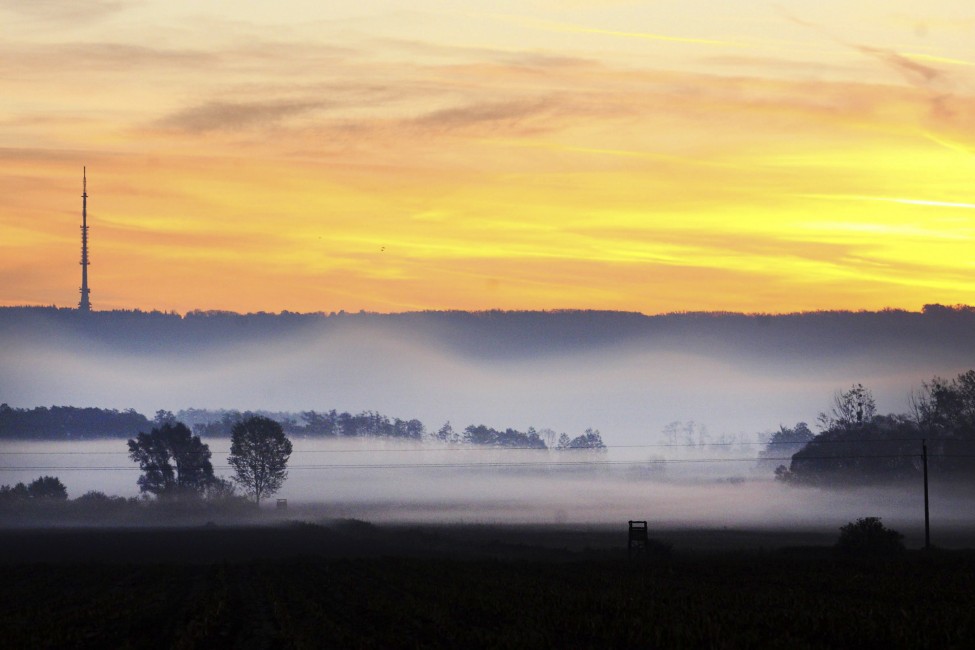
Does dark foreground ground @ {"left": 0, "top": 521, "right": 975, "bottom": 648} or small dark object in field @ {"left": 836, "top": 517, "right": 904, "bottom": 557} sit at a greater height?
dark foreground ground @ {"left": 0, "top": 521, "right": 975, "bottom": 648}

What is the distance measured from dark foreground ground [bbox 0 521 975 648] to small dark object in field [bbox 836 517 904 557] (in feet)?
11.3

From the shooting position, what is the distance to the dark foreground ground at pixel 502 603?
137ft

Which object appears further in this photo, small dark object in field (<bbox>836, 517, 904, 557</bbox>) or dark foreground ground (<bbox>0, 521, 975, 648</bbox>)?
small dark object in field (<bbox>836, 517, 904, 557</bbox>)

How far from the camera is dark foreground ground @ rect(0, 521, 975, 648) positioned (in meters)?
41.8

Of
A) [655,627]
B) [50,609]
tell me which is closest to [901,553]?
[655,627]

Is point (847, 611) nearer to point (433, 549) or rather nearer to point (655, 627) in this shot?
point (655, 627)

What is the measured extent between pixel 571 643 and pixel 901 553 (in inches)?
2565

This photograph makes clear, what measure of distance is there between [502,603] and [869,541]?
57896mm

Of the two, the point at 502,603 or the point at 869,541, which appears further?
the point at 869,541

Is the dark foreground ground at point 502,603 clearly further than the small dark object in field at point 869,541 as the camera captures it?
No

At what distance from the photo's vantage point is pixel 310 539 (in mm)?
144750

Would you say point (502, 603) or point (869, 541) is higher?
point (502, 603)

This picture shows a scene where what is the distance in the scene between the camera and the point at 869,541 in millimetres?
100250

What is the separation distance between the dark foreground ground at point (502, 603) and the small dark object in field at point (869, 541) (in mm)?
3453
